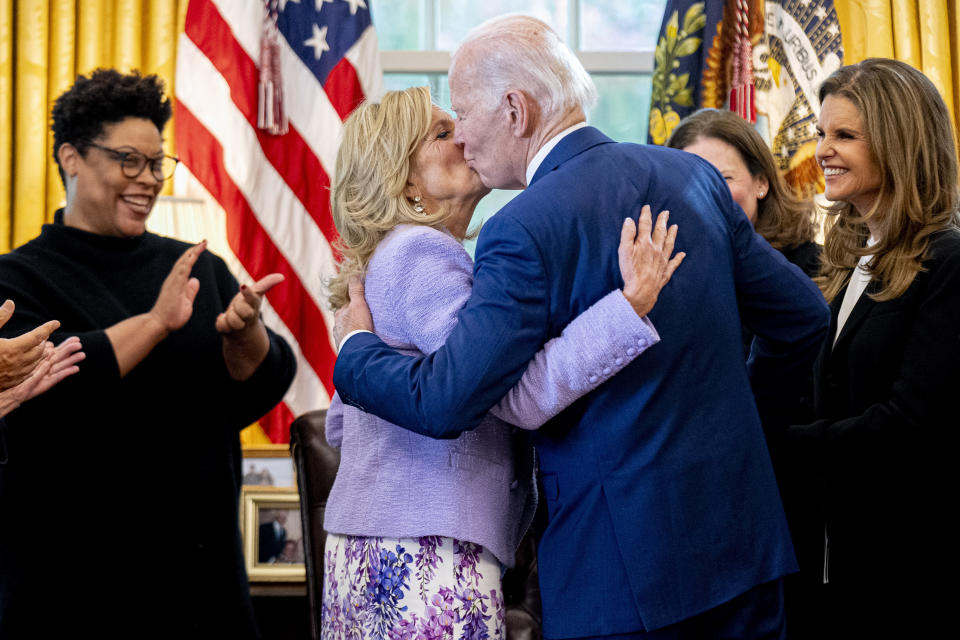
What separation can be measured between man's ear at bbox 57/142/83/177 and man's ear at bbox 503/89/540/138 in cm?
147

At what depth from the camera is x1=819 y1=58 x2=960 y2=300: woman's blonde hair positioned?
195 cm

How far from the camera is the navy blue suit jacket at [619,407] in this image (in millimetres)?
1365

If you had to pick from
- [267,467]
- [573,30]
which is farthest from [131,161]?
[573,30]

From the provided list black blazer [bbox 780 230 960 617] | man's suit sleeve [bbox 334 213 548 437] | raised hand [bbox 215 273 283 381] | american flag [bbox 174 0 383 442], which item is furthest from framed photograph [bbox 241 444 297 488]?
man's suit sleeve [bbox 334 213 548 437]

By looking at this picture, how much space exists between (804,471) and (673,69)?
79.4 inches

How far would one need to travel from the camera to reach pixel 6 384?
176cm

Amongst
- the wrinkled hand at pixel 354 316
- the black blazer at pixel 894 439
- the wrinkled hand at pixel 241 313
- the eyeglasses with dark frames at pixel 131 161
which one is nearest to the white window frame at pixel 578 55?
the eyeglasses with dark frames at pixel 131 161

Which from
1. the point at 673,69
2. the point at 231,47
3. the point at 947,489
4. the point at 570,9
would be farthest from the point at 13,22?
the point at 947,489

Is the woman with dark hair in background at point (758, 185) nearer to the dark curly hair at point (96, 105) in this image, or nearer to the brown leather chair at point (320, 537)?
the brown leather chair at point (320, 537)

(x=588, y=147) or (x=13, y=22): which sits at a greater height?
(x=13, y=22)

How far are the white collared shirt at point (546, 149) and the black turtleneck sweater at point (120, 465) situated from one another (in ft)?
4.00

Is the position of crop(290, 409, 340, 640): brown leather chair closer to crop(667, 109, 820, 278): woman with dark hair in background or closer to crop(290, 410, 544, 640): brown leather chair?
crop(290, 410, 544, 640): brown leather chair

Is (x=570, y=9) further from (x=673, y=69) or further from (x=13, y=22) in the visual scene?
(x=13, y=22)

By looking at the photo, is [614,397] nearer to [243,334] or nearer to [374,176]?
[374,176]
